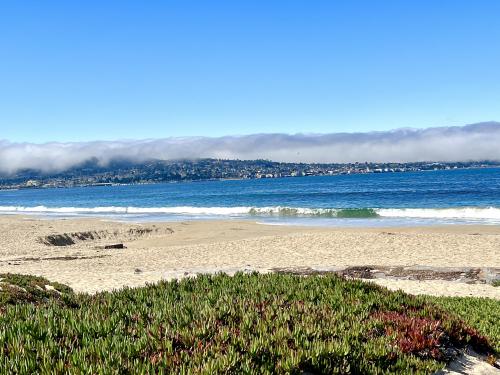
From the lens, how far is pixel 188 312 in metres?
6.16

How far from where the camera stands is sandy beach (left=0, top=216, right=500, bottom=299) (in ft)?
56.9

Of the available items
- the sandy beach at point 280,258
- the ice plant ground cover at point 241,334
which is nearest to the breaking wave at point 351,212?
the sandy beach at point 280,258

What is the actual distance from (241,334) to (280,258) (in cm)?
1922

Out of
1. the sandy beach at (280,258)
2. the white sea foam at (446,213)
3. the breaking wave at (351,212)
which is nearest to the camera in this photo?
the sandy beach at (280,258)

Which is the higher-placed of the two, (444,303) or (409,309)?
(409,309)

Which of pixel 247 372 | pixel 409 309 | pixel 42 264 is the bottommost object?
pixel 42 264

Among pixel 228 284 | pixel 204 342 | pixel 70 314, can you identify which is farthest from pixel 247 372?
pixel 228 284

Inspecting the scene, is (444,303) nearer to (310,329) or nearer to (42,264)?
(310,329)

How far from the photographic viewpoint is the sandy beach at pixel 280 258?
17.3 metres

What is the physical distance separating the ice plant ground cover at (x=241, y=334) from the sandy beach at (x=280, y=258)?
8.43 meters

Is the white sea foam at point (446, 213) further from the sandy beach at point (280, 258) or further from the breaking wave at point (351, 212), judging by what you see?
the sandy beach at point (280, 258)

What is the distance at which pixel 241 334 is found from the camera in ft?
17.3

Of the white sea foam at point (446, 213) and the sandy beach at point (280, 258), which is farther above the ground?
the sandy beach at point (280, 258)

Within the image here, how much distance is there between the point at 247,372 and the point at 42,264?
2160 cm
